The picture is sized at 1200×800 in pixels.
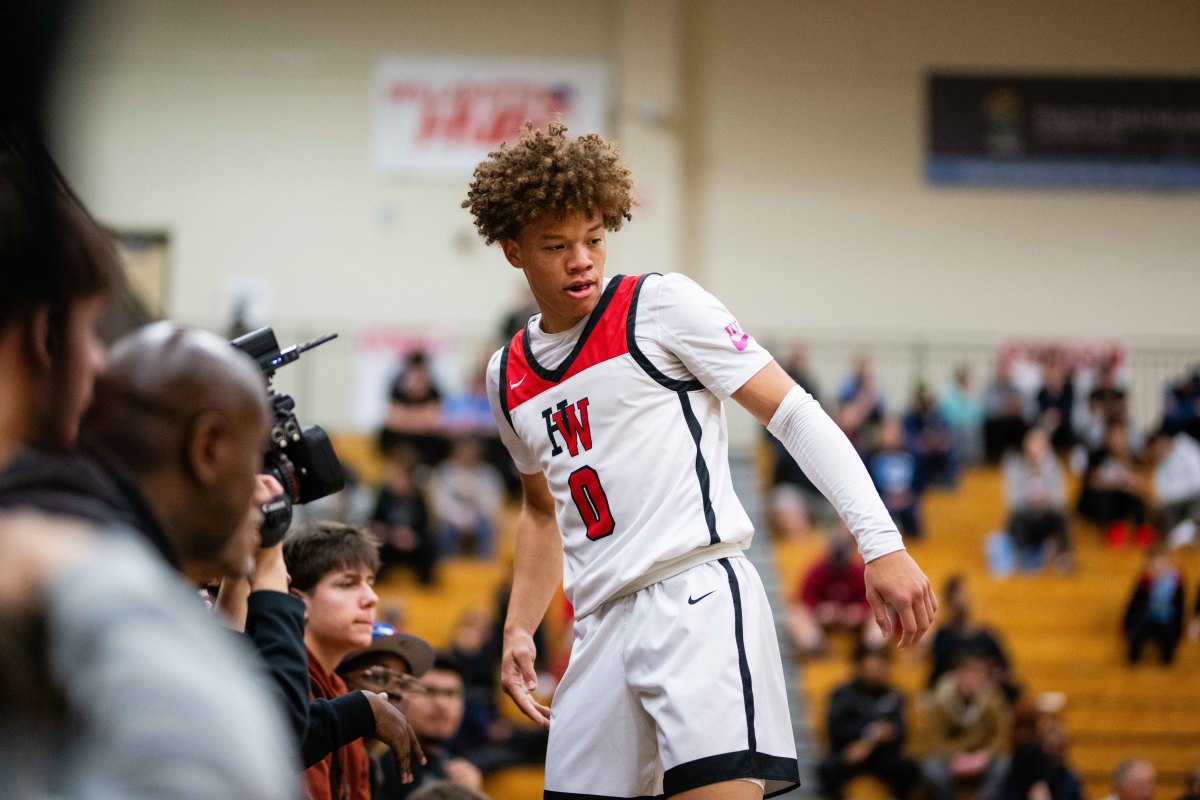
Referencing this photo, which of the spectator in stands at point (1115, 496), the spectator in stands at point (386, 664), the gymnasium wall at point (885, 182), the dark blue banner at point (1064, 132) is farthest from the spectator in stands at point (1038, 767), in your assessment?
the dark blue banner at point (1064, 132)

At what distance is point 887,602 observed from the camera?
3219mm

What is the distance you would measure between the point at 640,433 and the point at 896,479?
12255mm

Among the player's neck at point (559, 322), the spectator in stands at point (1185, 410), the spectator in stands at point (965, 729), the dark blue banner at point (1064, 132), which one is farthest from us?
the dark blue banner at point (1064, 132)

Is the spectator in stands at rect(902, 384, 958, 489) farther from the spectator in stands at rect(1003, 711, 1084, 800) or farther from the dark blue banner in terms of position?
the spectator in stands at rect(1003, 711, 1084, 800)

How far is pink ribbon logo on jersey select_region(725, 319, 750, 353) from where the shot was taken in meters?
3.48

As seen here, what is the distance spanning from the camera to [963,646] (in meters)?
12.0

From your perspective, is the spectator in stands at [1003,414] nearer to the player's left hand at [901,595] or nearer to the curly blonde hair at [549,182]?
the curly blonde hair at [549,182]

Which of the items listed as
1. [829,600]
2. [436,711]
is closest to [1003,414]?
[829,600]

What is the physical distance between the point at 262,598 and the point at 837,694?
969 cm

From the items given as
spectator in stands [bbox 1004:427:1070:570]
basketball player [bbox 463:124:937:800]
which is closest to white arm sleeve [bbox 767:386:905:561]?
basketball player [bbox 463:124:937:800]

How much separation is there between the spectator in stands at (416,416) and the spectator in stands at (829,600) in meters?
4.34

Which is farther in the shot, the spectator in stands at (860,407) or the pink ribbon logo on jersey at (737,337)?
the spectator in stands at (860,407)

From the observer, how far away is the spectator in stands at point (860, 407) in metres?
16.2

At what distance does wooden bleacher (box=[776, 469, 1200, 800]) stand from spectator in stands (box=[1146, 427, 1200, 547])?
0.33m
